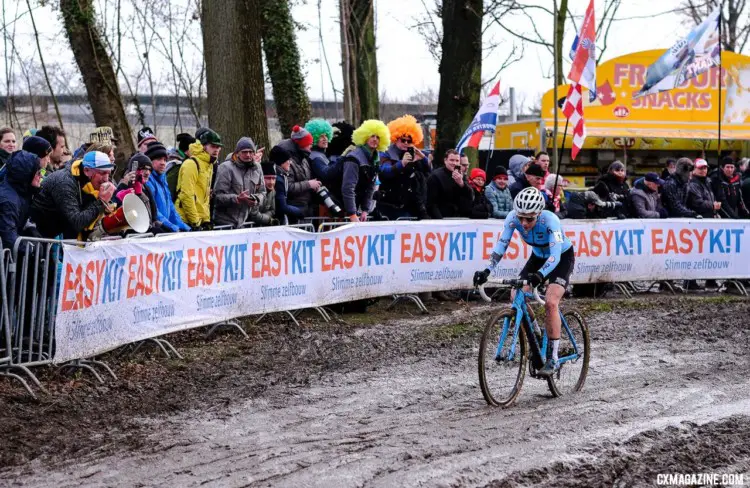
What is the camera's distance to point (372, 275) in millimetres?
13914

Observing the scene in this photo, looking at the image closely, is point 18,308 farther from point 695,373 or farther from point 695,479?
point 695,373

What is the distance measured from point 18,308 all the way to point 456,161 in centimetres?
769

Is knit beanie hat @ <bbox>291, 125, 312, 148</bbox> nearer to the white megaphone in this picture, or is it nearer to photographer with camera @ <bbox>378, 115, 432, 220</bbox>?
photographer with camera @ <bbox>378, 115, 432, 220</bbox>

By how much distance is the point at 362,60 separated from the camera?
2670 centimetres

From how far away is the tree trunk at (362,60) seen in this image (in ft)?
82.4

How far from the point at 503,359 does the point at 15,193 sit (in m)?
4.56

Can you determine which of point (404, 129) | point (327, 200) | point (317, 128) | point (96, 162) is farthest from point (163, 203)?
point (404, 129)

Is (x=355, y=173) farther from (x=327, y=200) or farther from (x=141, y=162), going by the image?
(x=141, y=162)

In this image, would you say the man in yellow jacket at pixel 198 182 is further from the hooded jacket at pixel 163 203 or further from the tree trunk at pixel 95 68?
the tree trunk at pixel 95 68

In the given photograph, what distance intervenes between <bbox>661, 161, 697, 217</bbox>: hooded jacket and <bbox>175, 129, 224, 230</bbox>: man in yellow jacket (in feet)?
28.7

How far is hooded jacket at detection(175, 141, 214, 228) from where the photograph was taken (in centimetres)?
1227

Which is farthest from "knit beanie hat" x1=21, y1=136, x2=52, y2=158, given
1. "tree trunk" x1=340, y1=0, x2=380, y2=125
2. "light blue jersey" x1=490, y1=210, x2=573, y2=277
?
"tree trunk" x1=340, y1=0, x2=380, y2=125

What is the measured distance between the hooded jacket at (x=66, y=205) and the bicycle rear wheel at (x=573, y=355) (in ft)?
15.0

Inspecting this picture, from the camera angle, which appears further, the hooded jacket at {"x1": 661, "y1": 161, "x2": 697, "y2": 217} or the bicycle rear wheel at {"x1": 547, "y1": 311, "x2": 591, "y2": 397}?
the hooded jacket at {"x1": 661, "y1": 161, "x2": 697, "y2": 217}
